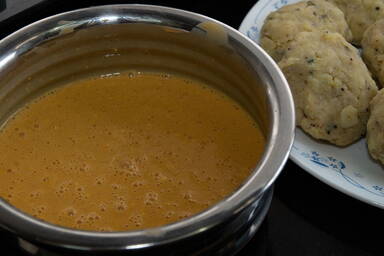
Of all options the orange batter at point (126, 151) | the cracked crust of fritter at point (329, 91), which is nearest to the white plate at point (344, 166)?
the cracked crust of fritter at point (329, 91)

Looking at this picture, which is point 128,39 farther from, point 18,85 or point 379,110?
point 379,110

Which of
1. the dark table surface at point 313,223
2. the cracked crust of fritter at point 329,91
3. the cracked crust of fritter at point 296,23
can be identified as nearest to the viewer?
the dark table surface at point 313,223

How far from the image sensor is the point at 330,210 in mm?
1172

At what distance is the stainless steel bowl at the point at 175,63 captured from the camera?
0.81 meters

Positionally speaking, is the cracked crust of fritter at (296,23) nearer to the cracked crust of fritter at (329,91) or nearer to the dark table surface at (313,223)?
the cracked crust of fritter at (329,91)

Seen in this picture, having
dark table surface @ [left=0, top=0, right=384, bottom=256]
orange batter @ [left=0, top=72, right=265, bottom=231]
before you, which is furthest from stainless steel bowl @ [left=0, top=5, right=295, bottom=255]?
dark table surface @ [left=0, top=0, right=384, bottom=256]

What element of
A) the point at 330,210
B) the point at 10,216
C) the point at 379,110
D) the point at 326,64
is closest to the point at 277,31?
the point at 326,64

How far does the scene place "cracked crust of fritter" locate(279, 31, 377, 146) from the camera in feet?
4.02

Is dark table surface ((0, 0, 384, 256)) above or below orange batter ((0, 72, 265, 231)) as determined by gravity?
below

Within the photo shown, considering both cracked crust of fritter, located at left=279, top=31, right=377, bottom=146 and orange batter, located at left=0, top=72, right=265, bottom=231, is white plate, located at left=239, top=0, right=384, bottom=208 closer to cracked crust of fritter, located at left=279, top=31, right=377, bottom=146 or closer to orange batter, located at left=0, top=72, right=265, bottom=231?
cracked crust of fritter, located at left=279, top=31, right=377, bottom=146

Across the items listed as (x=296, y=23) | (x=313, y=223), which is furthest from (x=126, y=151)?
(x=296, y=23)

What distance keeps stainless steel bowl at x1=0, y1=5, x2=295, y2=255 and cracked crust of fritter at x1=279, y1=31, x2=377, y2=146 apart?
20 centimetres

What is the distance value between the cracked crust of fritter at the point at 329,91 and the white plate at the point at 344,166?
22 mm

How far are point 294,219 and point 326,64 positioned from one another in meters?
0.36
